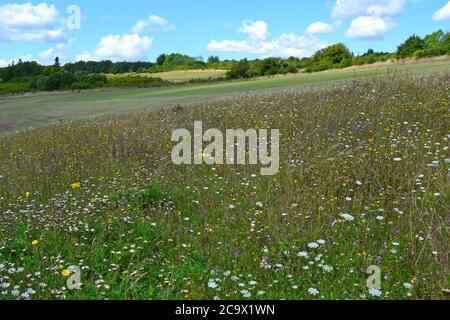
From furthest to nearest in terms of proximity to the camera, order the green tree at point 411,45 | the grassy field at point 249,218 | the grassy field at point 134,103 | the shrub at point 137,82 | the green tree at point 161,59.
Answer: the green tree at point 161,59
the green tree at point 411,45
the shrub at point 137,82
the grassy field at point 134,103
the grassy field at point 249,218

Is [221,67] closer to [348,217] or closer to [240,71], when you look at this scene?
[240,71]

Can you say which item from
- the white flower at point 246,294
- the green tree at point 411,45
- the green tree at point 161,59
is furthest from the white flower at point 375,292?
the green tree at point 161,59

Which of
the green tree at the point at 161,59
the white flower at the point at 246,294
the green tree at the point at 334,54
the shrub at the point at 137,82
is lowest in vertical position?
the white flower at the point at 246,294

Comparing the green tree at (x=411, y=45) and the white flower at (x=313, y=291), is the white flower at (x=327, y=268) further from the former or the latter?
the green tree at (x=411, y=45)

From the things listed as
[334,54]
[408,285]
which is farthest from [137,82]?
[408,285]


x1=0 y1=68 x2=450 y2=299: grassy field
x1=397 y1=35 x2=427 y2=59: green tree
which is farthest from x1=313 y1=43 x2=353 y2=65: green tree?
x1=0 y1=68 x2=450 y2=299: grassy field

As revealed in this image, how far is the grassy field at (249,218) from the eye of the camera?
3990mm

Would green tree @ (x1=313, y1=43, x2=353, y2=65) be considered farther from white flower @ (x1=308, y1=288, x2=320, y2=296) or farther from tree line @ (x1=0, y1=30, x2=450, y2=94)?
white flower @ (x1=308, y1=288, x2=320, y2=296)

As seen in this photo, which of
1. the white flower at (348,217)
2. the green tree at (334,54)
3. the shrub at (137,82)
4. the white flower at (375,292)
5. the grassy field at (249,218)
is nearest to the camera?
the white flower at (375,292)

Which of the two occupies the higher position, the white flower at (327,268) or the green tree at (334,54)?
the green tree at (334,54)

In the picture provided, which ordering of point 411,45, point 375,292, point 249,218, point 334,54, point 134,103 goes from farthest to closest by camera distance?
point 334,54, point 411,45, point 134,103, point 249,218, point 375,292

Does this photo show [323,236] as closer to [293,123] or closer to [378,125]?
[378,125]

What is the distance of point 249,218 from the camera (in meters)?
5.47

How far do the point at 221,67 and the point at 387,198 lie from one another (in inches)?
5041
